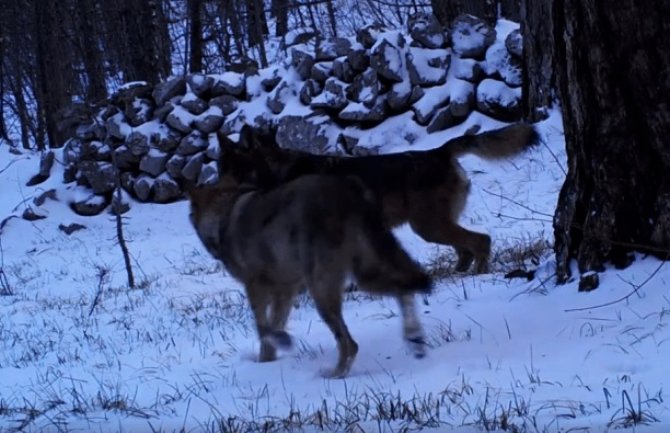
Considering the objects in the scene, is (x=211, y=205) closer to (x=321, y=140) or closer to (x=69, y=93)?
(x=321, y=140)

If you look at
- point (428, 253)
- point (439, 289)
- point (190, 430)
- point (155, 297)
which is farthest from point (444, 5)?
point (190, 430)

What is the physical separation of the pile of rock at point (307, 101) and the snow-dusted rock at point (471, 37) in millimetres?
17

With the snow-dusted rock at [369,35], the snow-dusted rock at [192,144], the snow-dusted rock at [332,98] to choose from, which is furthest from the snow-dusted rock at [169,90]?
the snow-dusted rock at [369,35]

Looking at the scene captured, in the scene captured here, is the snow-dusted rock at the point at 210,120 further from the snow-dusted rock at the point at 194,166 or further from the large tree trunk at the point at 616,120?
the large tree trunk at the point at 616,120

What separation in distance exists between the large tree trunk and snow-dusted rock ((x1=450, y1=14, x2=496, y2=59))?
9.06 metres

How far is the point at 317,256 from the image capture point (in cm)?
479

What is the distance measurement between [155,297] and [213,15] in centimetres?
1693

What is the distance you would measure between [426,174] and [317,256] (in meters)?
3.46

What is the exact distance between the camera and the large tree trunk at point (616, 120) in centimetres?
488

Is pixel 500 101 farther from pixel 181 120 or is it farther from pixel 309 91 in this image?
pixel 181 120

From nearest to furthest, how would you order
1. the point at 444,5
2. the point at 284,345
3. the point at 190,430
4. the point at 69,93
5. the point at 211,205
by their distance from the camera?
the point at 190,430 < the point at 284,345 < the point at 211,205 < the point at 444,5 < the point at 69,93

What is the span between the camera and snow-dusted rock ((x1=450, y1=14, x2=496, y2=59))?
46.9 feet

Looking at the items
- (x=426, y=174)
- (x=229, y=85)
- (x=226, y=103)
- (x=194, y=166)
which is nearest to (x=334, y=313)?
(x=426, y=174)

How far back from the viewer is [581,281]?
5312 millimetres
